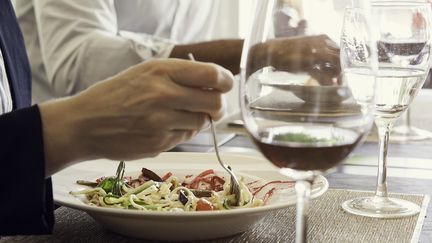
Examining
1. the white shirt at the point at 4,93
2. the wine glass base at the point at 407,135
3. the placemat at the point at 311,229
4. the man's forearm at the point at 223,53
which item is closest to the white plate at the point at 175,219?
the placemat at the point at 311,229

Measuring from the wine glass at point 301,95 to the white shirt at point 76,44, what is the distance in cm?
139

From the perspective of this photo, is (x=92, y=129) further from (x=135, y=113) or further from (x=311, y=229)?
(x=311, y=229)

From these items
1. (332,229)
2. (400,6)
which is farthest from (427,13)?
(332,229)

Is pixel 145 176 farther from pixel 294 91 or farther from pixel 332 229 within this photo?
pixel 294 91

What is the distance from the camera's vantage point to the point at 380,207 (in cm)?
90

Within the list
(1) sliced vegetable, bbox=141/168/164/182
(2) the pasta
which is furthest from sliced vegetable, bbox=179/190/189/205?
(1) sliced vegetable, bbox=141/168/164/182

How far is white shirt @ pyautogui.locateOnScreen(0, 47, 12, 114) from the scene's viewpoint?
1.25m

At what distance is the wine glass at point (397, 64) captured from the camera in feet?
2.88

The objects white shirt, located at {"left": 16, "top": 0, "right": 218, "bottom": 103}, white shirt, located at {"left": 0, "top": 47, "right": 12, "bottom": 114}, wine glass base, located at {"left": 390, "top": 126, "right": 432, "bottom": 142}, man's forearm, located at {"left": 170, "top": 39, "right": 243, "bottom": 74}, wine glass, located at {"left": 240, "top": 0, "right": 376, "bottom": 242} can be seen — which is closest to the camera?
wine glass, located at {"left": 240, "top": 0, "right": 376, "bottom": 242}

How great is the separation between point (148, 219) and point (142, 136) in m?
Result: 0.08

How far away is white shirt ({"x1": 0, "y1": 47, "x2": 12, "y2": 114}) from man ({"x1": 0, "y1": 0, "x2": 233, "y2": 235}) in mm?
512

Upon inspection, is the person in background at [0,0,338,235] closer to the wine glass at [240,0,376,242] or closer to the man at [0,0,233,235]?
the man at [0,0,233,235]

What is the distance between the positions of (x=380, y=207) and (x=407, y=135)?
0.71m

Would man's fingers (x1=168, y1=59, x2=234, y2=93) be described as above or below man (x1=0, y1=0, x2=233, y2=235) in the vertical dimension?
above
